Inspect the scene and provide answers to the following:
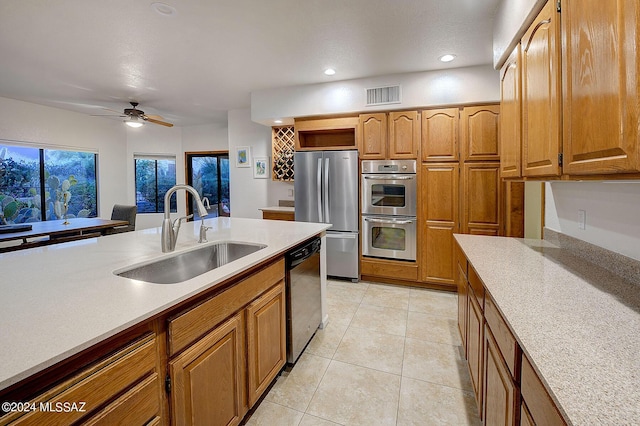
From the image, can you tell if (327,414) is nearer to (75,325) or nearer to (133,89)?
(75,325)

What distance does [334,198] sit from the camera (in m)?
3.75

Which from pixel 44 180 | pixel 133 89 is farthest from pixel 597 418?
pixel 44 180

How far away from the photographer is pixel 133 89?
3.90 metres

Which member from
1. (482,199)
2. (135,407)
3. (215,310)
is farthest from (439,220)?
(135,407)

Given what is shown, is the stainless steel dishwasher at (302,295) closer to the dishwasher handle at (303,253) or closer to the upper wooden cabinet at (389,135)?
the dishwasher handle at (303,253)

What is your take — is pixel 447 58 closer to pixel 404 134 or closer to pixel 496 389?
pixel 404 134

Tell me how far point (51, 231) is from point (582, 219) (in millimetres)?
5091

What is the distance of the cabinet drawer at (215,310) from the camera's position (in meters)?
1.05

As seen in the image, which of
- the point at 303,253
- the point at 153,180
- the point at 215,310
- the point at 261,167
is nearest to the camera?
the point at 215,310

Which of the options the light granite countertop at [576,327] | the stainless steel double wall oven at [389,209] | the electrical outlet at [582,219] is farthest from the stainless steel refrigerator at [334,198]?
the electrical outlet at [582,219]

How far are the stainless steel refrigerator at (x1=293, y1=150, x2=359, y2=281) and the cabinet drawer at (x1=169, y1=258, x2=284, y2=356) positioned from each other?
2.11m

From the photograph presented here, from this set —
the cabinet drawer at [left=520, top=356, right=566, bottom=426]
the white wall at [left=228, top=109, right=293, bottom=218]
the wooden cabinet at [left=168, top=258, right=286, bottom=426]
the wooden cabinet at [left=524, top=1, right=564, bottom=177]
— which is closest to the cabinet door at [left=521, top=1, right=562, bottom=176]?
the wooden cabinet at [left=524, top=1, right=564, bottom=177]

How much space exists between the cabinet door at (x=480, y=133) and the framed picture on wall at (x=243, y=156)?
340cm

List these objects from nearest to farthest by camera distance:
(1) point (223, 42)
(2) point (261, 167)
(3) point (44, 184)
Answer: (1) point (223, 42)
(3) point (44, 184)
(2) point (261, 167)
